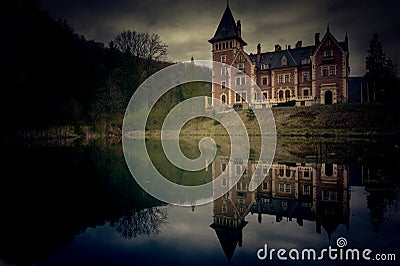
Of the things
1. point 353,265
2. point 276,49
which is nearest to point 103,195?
point 353,265

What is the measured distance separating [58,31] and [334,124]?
41816 mm

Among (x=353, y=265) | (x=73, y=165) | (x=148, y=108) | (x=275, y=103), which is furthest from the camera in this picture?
(x=148, y=108)

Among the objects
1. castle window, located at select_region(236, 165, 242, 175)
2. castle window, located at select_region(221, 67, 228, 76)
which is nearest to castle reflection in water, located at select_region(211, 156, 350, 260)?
castle window, located at select_region(236, 165, 242, 175)

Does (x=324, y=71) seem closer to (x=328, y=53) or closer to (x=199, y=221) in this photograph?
(x=328, y=53)

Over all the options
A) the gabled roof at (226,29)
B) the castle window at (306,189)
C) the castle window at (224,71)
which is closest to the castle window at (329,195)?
the castle window at (306,189)

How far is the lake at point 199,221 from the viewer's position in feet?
15.5

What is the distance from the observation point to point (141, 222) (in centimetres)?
635

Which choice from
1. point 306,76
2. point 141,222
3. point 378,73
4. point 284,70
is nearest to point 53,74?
point 284,70

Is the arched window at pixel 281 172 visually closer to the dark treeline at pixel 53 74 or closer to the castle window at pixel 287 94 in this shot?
the dark treeline at pixel 53 74

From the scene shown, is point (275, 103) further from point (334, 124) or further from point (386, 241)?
point (386, 241)

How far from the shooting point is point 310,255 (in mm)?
4598

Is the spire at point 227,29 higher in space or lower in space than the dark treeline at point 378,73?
higher

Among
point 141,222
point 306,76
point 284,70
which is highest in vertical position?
point 284,70

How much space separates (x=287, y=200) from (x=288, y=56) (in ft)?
148
